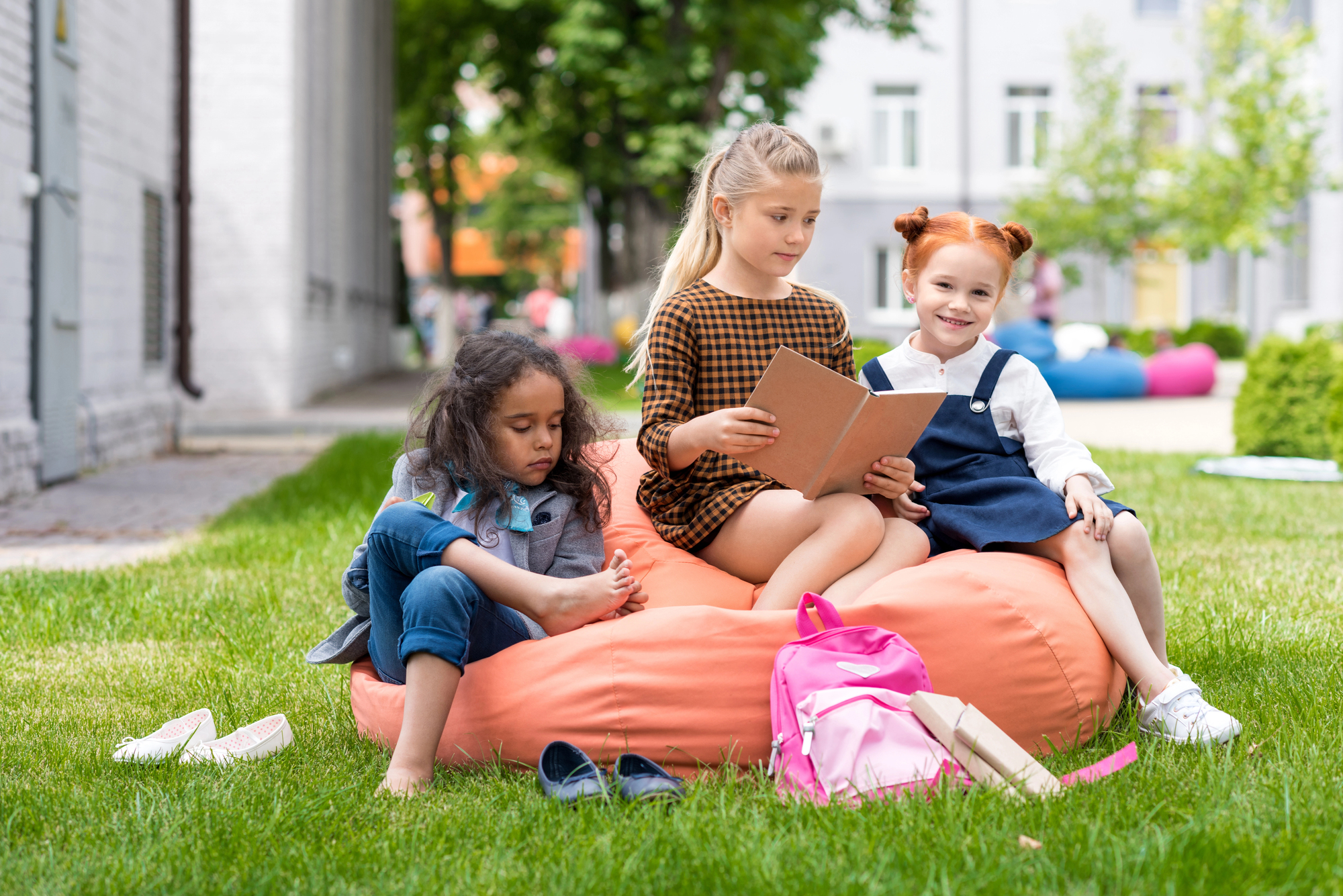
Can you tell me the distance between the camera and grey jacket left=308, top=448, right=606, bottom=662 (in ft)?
10.8

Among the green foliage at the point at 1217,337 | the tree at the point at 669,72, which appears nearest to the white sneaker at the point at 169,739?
the tree at the point at 669,72

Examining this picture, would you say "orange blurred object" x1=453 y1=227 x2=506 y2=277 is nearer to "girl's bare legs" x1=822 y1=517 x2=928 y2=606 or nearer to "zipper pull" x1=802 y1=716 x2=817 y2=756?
"girl's bare legs" x1=822 y1=517 x2=928 y2=606

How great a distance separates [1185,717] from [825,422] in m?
1.12

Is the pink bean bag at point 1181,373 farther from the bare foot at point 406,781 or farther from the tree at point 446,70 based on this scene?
the bare foot at point 406,781

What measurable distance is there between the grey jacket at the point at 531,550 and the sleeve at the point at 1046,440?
1.20 metres

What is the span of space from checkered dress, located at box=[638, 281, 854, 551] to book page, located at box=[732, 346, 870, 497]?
35cm

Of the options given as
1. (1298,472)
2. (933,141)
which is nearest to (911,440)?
(1298,472)

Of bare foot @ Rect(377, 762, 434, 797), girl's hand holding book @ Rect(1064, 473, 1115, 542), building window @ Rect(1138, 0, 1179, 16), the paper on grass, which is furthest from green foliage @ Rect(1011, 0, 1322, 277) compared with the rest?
bare foot @ Rect(377, 762, 434, 797)

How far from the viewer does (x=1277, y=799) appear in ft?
8.63

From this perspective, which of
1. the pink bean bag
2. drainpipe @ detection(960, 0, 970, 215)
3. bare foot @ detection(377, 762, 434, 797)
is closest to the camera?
bare foot @ detection(377, 762, 434, 797)

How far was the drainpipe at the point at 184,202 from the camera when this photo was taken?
38.9ft

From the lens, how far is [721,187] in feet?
11.9

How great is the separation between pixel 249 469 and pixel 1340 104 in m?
22.5

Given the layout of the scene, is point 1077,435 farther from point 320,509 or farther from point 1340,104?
point 1340,104
